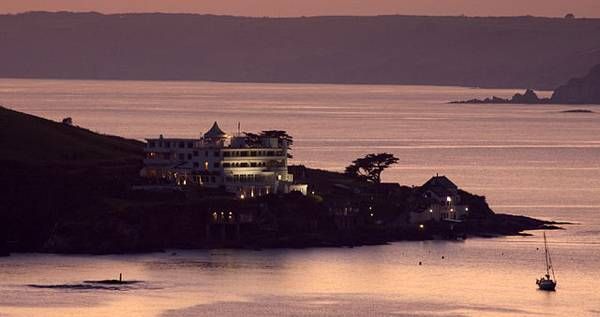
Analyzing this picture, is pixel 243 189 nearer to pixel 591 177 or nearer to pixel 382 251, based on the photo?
pixel 382 251

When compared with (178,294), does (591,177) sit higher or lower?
higher

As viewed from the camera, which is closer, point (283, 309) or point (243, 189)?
point (283, 309)

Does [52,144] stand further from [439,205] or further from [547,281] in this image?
[547,281]

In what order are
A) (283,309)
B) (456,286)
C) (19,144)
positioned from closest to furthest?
1. (283,309)
2. (456,286)
3. (19,144)

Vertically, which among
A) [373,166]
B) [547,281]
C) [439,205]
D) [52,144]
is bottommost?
[547,281]

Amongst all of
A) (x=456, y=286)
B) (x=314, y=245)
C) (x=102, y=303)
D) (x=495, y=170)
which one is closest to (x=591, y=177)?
(x=495, y=170)

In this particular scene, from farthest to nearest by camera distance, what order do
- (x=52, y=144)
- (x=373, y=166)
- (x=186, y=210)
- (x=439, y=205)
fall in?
(x=373, y=166), (x=52, y=144), (x=439, y=205), (x=186, y=210)

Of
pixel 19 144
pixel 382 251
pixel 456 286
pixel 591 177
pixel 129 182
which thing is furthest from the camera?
pixel 591 177

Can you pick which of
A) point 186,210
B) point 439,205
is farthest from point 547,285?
point 439,205

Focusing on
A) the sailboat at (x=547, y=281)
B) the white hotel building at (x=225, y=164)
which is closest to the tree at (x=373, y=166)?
the white hotel building at (x=225, y=164)
